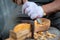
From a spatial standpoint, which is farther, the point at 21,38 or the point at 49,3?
the point at 49,3

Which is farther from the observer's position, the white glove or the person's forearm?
the person's forearm

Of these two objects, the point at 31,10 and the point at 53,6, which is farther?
the point at 53,6

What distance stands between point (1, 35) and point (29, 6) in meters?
0.36

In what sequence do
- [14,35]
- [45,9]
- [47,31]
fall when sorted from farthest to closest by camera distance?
1. [45,9]
2. [47,31]
3. [14,35]

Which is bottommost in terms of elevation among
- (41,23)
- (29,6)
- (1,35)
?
(1,35)

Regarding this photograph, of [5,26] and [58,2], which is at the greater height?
[58,2]

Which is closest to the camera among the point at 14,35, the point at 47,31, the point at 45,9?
A: the point at 14,35

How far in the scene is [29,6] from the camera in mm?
1042

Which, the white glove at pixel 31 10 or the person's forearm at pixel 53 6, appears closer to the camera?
the white glove at pixel 31 10

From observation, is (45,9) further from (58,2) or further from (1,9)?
(1,9)

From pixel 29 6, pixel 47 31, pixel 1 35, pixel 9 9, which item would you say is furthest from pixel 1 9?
pixel 47 31

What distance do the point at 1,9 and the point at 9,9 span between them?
7cm

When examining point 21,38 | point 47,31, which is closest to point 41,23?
point 47,31

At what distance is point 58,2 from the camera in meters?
1.24
